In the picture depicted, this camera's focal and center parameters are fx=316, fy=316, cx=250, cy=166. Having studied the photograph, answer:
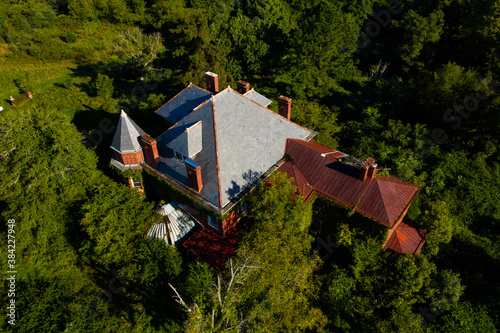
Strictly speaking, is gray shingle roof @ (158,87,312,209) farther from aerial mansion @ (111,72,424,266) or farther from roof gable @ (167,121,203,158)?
roof gable @ (167,121,203,158)

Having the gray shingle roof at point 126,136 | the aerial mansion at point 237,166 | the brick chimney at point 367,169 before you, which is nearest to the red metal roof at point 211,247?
the aerial mansion at point 237,166

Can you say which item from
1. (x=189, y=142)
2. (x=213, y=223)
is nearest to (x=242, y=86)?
(x=189, y=142)

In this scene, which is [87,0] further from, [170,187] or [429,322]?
[429,322]

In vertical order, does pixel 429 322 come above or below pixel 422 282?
below

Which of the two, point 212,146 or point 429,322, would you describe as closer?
point 429,322

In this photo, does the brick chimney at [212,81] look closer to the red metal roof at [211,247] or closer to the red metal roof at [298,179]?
the red metal roof at [298,179]

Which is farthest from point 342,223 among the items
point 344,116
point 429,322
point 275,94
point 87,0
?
point 87,0

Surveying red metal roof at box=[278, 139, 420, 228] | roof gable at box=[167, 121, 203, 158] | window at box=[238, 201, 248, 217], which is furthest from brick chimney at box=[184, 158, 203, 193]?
red metal roof at box=[278, 139, 420, 228]
